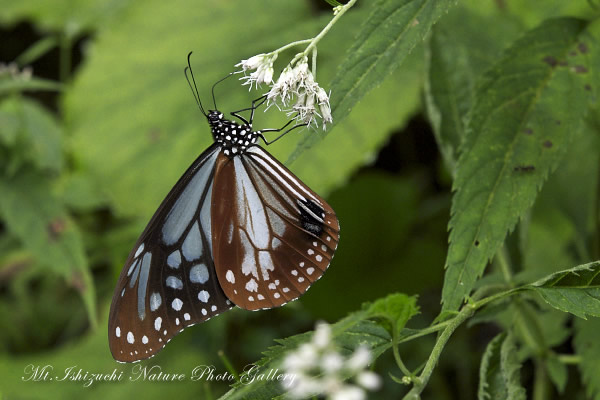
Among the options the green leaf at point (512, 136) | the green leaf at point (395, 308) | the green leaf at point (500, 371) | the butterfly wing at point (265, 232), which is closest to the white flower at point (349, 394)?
the green leaf at point (395, 308)

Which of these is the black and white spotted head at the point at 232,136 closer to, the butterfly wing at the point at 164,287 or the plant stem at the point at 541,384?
the butterfly wing at the point at 164,287

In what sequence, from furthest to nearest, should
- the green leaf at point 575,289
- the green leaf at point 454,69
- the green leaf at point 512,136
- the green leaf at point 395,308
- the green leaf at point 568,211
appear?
the green leaf at point 568,211 < the green leaf at point 454,69 < the green leaf at point 512,136 < the green leaf at point 575,289 < the green leaf at point 395,308

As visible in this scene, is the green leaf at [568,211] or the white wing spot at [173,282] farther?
the green leaf at [568,211]

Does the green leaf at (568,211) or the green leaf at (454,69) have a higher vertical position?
the green leaf at (454,69)

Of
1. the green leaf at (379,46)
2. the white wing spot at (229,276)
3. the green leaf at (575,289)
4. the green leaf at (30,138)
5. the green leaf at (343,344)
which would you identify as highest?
the green leaf at (30,138)

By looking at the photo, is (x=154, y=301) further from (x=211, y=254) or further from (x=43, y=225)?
(x=43, y=225)

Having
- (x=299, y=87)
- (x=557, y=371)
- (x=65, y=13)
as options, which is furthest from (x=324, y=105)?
(x=65, y=13)
